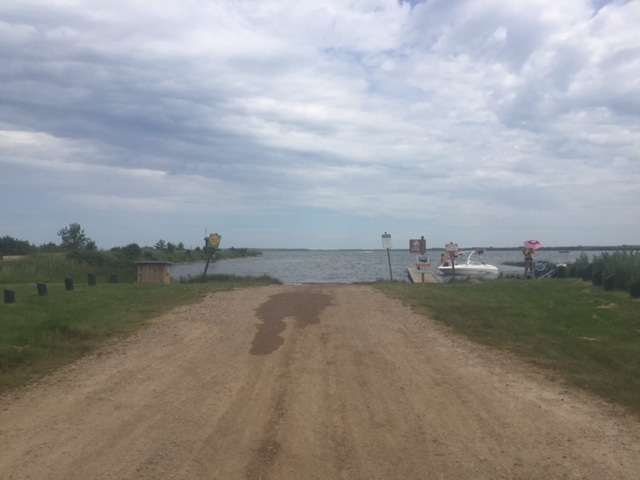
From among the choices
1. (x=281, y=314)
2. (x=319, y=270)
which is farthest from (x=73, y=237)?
(x=281, y=314)

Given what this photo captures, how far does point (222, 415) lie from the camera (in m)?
7.07

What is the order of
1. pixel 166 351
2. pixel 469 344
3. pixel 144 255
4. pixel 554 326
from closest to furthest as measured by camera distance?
pixel 166 351 → pixel 469 344 → pixel 554 326 → pixel 144 255

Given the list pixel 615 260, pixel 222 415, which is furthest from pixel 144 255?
pixel 222 415

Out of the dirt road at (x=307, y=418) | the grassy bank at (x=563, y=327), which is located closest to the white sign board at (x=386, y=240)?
the grassy bank at (x=563, y=327)

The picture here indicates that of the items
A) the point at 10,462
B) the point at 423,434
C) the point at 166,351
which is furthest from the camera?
the point at 166,351

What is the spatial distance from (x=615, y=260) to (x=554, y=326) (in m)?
8.86

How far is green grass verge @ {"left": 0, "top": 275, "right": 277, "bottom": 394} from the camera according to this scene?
960cm

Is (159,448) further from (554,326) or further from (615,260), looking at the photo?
(615,260)

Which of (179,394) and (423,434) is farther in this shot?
(179,394)

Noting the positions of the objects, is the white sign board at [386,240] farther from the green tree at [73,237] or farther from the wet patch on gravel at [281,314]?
the green tree at [73,237]

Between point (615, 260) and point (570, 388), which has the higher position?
point (615, 260)

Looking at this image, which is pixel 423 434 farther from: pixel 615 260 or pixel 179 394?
pixel 615 260

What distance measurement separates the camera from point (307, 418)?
6.93 meters

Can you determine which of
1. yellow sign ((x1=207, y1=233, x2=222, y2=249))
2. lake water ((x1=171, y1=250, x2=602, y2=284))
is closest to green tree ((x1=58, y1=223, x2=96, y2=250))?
lake water ((x1=171, y1=250, x2=602, y2=284))
